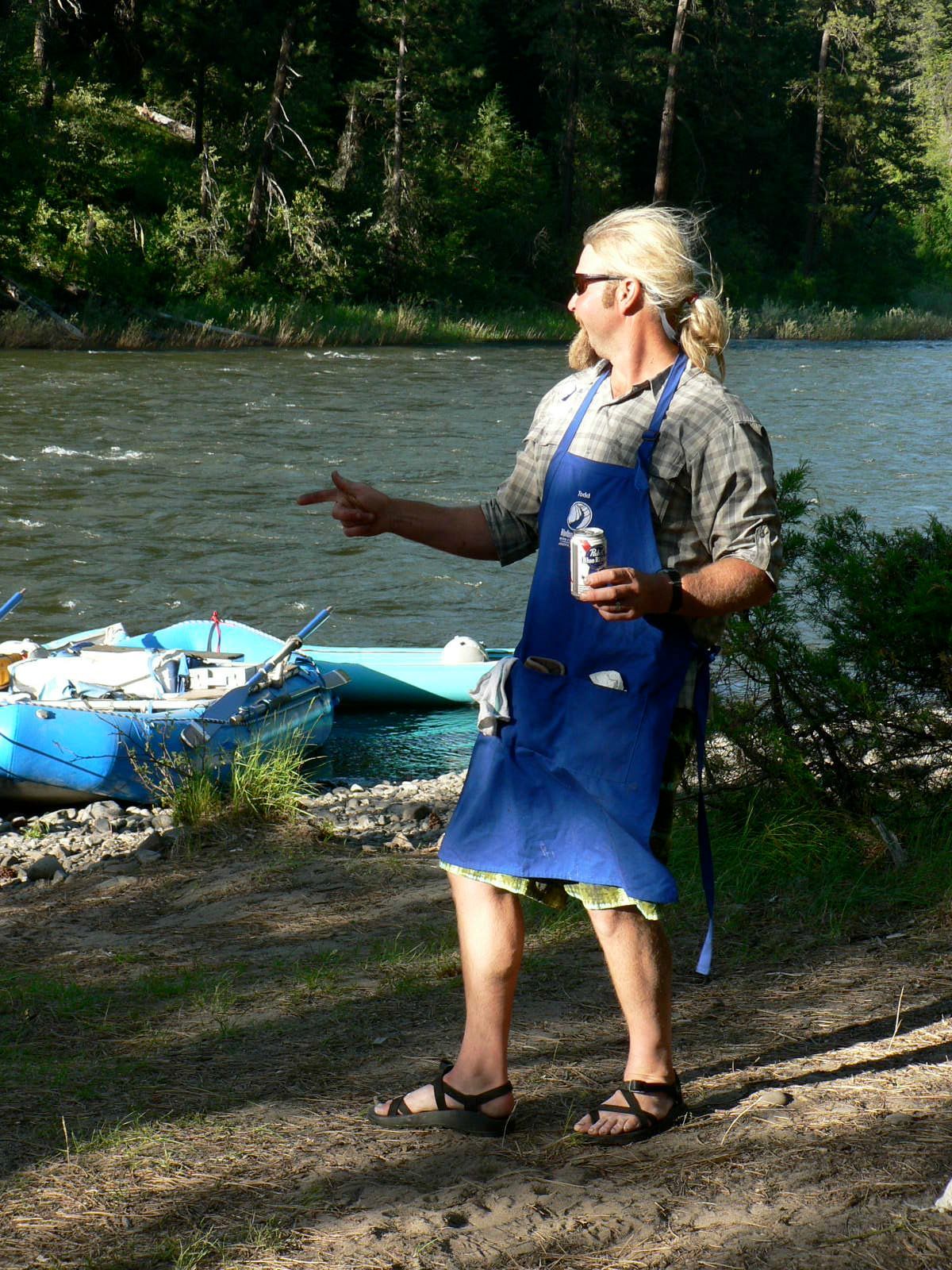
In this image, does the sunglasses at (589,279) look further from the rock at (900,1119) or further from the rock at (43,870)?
the rock at (43,870)

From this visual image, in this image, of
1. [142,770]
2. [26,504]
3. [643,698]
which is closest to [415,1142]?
[643,698]

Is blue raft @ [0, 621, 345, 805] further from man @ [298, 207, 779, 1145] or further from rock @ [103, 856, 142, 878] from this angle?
man @ [298, 207, 779, 1145]

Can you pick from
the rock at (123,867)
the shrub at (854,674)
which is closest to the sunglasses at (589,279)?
the shrub at (854,674)

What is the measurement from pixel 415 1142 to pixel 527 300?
148ft

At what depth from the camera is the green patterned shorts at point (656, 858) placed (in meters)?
2.72

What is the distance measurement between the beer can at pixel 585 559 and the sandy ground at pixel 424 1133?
1100mm

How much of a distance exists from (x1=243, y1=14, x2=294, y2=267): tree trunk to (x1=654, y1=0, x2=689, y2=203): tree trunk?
1308 cm

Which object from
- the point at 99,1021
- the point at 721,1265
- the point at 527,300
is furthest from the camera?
the point at 527,300

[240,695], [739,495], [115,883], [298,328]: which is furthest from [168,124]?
[739,495]

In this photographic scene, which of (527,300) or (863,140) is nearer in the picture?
(527,300)

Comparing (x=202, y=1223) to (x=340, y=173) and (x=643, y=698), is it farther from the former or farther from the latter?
(x=340, y=173)

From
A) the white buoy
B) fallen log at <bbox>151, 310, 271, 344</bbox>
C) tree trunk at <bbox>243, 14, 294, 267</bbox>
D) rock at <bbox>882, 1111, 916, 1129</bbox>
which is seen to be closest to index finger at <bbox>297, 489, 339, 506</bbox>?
rock at <bbox>882, 1111, 916, 1129</bbox>

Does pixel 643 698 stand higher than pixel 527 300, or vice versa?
pixel 527 300

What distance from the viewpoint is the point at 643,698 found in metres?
2.71
